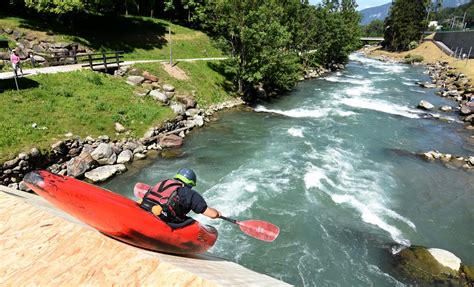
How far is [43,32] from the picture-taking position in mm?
27375

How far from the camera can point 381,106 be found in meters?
31.9

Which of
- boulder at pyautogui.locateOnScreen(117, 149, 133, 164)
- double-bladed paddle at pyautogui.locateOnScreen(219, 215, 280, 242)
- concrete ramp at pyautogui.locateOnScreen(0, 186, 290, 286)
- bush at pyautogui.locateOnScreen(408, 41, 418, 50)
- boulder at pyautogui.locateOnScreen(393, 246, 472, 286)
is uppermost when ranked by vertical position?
bush at pyautogui.locateOnScreen(408, 41, 418, 50)

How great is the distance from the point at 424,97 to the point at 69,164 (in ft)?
124

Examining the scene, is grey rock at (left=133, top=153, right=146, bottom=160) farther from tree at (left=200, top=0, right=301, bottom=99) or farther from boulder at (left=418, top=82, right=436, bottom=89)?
boulder at (left=418, top=82, right=436, bottom=89)

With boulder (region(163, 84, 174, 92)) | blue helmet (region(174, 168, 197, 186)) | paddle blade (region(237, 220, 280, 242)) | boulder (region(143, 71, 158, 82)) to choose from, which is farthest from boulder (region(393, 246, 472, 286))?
boulder (region(143, 71, 158, 82))

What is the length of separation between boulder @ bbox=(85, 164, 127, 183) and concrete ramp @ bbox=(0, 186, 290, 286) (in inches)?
354

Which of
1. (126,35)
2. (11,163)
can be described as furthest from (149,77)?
(11,163)

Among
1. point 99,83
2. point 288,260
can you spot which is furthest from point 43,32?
point 288,260

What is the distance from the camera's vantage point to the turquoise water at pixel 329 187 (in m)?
11.0

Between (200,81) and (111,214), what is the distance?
24.6 m

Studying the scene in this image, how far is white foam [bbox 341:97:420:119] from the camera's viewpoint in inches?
1167

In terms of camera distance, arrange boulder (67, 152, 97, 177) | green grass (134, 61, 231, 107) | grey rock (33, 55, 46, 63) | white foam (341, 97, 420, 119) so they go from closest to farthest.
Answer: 1. boulder (67, 152, 97, 177)
2. grey rock (33, 55, 46, 63)
3. green grass (134, 61, 231, 107)
4. white foam (341, 97, 420, 119)

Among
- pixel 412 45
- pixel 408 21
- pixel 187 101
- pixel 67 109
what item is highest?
pixel 408 21

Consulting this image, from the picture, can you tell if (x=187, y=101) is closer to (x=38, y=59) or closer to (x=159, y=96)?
(x=159, y=96)
